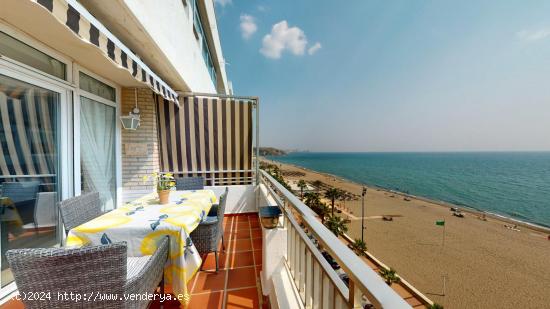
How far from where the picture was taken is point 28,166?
2.12 m

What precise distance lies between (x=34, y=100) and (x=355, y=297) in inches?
125

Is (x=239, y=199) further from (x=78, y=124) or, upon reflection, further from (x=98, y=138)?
(x=78, y=124)

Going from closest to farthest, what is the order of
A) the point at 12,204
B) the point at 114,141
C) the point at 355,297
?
1. the point at 355,297
2. the point at 12,204
3. the point at 114,141

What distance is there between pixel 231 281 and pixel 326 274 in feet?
5.29

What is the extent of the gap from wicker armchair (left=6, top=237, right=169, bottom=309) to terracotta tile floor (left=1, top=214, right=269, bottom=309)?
37.7 inches

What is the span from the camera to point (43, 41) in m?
2.06

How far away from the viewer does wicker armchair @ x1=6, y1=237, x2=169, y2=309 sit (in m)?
0.94

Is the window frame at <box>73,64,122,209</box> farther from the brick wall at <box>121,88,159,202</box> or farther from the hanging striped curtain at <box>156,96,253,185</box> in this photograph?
the hanging striped curtain at <box>156,96,253,185</box>

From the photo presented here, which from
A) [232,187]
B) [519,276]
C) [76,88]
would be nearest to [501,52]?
[519,276]

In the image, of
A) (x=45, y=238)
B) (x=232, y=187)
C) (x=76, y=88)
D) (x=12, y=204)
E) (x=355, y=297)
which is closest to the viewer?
(x=355, y=297)

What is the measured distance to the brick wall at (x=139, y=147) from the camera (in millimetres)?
3709

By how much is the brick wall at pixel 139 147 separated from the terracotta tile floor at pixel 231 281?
1.95 meters

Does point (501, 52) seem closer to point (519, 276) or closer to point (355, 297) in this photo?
point (519, 276)

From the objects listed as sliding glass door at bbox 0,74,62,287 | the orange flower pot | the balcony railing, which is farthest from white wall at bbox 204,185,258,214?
the balcony railing
